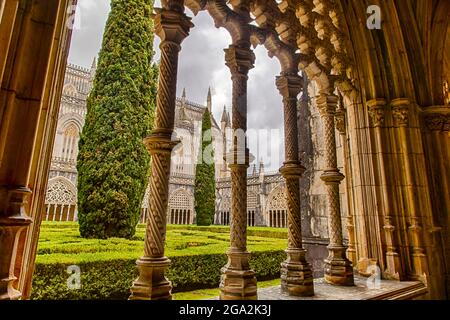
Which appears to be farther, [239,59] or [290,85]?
[290,85]

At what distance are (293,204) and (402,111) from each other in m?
2.15

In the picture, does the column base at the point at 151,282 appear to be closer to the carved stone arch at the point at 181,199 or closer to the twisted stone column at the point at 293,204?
the twisted stone column at the point at 293,204

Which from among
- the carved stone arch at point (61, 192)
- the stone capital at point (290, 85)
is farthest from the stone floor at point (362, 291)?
the carved stone arch at point (61, 192)

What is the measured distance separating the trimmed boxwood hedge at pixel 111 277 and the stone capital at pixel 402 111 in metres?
4.05

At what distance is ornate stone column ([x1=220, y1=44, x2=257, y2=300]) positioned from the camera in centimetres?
198

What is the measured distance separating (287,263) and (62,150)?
21189mm

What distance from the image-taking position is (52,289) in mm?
3887

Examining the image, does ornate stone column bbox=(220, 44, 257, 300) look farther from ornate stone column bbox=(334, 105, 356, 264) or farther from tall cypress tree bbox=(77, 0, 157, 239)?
tall cypress tree bbox=(77, 0, 157, 239)

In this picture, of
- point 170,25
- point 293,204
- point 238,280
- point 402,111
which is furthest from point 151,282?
point 402,111

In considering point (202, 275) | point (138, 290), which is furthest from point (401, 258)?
point (202, 275)

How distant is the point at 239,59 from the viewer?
243cm

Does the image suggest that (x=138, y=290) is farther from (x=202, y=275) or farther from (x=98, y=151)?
(x=98, y=151)

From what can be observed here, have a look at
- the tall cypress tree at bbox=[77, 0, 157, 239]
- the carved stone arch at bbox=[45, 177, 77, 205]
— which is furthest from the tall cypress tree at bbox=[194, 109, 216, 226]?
the tall cypress tree at bbox=[77, 0, 157, 239]

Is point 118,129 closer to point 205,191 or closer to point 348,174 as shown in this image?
point 348,174
